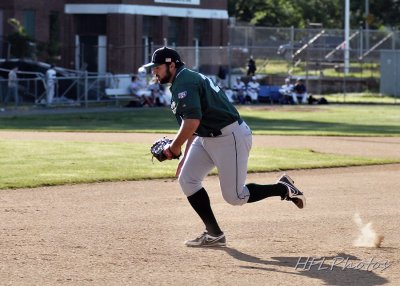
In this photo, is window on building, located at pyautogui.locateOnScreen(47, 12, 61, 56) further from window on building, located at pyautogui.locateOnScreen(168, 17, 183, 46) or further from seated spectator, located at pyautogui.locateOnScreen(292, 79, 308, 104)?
seated spectator, located at pyautogui.locateOnScreen(292, 79, 308, 104)

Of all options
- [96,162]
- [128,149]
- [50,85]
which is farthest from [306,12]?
[96,162]

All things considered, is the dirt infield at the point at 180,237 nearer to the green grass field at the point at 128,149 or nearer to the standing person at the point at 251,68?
the green grass field at the point at 128,149

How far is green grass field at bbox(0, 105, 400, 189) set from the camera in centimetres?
1635

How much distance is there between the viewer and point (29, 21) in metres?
49.7

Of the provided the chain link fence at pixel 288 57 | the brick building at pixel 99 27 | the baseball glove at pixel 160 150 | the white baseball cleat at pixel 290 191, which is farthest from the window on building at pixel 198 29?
the baseball glove at pixel 160 150

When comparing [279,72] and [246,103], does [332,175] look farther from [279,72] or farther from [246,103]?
[279,72]

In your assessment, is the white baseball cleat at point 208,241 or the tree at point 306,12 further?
the tree at point 306,12

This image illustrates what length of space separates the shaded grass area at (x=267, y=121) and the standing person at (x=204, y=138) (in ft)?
53.8

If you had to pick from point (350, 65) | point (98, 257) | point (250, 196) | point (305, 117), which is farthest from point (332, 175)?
point (350, 65)

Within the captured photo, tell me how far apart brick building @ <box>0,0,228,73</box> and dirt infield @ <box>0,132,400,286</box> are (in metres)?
35.4

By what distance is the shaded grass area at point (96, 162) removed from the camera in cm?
1582

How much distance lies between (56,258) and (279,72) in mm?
42983

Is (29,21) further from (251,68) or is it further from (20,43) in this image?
(251,68)

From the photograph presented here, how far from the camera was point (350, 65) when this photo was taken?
53094mm
